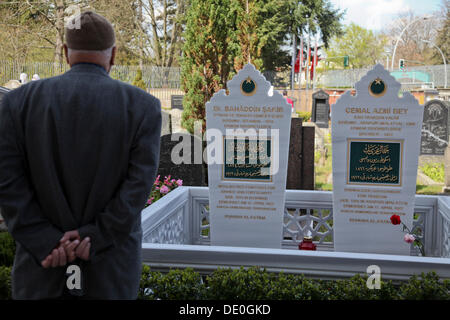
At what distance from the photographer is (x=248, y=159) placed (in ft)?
15.9

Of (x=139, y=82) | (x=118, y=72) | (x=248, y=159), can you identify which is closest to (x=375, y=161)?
(x=248, y=159)

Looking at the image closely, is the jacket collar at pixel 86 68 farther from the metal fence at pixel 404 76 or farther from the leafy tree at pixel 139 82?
the metal fence at pixel 404 76

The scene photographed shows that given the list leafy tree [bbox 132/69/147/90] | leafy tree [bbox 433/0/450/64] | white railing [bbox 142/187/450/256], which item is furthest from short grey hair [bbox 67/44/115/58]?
leafy tree [bbox 433/0/450/64]

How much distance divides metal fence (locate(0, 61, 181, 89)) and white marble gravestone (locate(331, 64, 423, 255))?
23.8 metres

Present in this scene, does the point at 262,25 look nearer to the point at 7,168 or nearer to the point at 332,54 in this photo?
the point at 332,54

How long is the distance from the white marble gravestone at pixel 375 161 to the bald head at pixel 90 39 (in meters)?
3.02

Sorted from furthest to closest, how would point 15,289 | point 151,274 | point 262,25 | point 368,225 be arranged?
point 262,25 → point 368,225 → point 151,274 → point 15,289

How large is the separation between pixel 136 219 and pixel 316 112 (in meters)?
23.2

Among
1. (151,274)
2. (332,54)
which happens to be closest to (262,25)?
(332,54)

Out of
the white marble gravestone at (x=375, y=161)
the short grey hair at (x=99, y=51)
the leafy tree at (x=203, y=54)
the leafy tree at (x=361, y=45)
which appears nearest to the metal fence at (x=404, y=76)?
the leafy tree at (x=361, y=45)

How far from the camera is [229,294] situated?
268 centimetres

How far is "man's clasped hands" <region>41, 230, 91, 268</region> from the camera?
181 centimetres

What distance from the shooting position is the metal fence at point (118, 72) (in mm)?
27031
